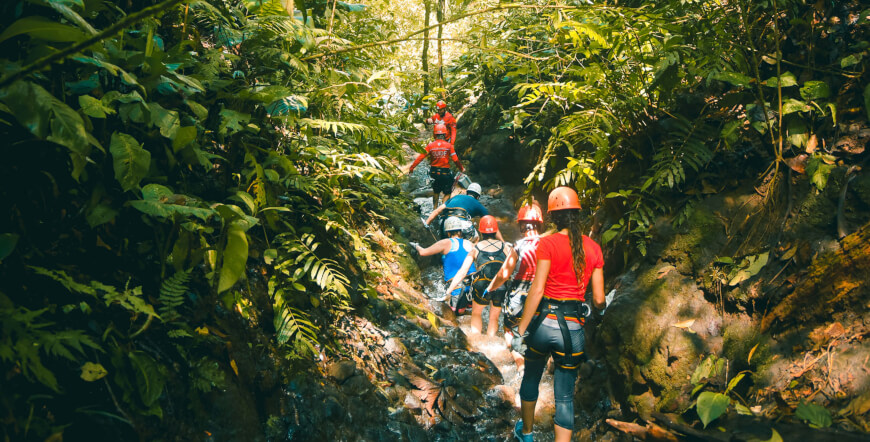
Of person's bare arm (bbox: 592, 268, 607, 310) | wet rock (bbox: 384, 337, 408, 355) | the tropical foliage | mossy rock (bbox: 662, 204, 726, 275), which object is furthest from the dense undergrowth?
mossy rock (bbox: 662, 204, 726, 275)

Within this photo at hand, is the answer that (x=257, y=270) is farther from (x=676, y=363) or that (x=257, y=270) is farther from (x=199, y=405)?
(x=676, y=363)

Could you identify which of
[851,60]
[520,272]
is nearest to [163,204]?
[520,272]

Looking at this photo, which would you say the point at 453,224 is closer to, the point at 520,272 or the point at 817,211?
the point at 520,272

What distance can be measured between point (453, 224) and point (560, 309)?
3.62m

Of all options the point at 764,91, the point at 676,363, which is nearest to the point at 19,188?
the point at 676,363

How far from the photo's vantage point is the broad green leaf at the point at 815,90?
4.27 meters

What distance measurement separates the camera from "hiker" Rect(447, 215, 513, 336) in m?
7.14

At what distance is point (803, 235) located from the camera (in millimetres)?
4172

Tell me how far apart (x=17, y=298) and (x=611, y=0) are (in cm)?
889

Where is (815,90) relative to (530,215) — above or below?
above

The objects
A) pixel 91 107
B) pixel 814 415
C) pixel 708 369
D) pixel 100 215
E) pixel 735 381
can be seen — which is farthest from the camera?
pixel 708 369

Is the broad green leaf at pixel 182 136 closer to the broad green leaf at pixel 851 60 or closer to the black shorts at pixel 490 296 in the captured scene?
the black shorts at pixel 490 296

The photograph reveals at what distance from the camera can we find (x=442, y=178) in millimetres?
10789

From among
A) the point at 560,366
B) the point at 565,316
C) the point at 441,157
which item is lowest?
the point at 560,366
